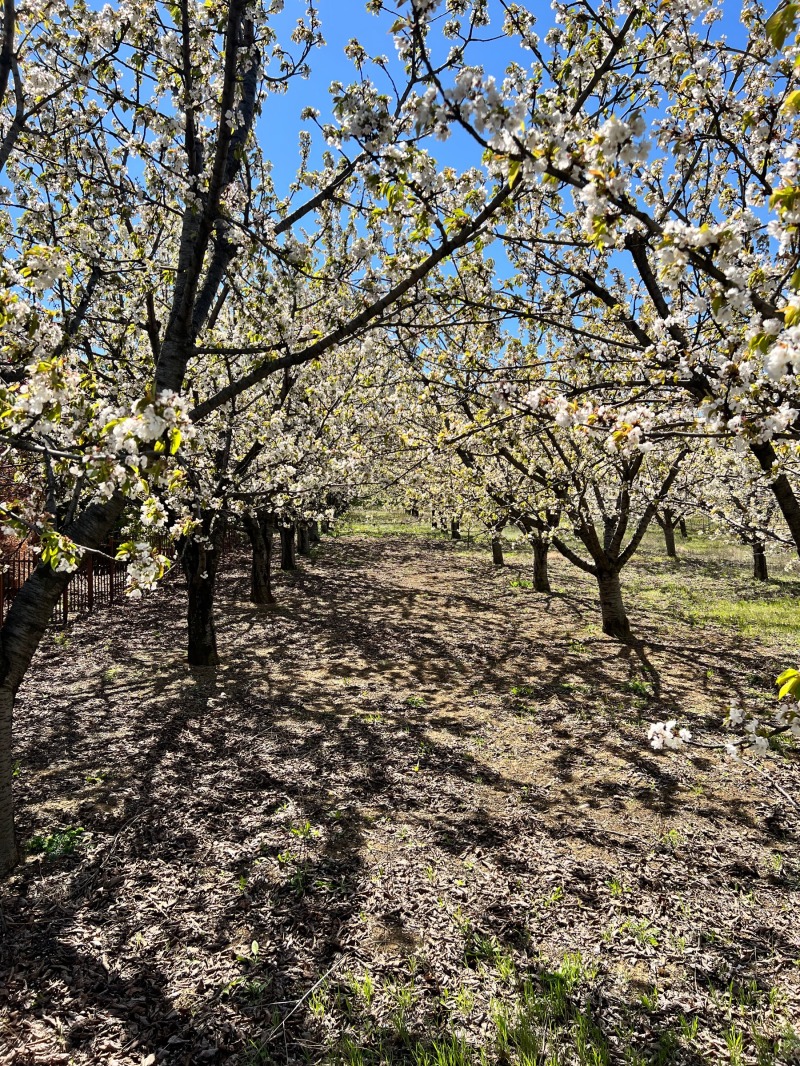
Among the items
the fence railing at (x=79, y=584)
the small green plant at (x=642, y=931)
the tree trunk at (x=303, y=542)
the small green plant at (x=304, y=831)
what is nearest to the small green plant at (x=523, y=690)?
the small green plant at (x=304, y=831)

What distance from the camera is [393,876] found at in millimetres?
4883

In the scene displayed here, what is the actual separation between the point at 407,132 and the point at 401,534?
115 feet

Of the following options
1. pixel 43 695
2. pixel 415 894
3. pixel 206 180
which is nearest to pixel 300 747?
pixel 415 894

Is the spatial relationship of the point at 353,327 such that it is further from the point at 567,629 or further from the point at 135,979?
the point at 567,629

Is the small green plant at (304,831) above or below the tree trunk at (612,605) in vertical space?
below

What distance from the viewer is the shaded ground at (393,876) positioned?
11.5ft

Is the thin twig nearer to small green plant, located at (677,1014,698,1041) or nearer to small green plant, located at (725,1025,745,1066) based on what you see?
small green plant, located at (677,1014,698,1041)

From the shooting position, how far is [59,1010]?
3.60 m

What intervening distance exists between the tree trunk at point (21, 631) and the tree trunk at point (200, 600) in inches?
204

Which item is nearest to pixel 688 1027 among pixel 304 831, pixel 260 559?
pixel 304 831

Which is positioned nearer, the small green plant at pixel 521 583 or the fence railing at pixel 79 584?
the fence railing at pixel 79 584

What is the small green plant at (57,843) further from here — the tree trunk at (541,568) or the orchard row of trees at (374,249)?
the tree trunk at (541,568)

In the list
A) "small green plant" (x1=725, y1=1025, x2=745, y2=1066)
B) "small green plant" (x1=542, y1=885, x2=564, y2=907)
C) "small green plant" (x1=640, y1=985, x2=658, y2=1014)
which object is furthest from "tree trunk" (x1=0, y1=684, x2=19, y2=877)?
"small green plant" (x1=725, y1=1025, x2=745, y2=1066)

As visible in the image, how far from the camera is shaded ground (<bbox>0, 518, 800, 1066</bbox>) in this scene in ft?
11.5
